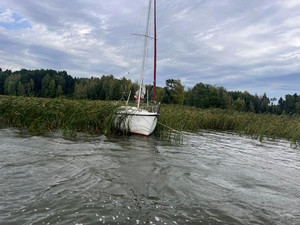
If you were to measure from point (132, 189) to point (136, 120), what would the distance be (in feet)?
25.1

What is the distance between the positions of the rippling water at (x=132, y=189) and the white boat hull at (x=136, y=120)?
4270 mm

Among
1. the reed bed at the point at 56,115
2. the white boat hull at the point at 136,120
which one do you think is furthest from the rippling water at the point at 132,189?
the white boat hull at the point at 136,120

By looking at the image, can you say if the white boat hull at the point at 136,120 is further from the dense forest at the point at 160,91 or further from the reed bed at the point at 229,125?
the dense forest at the point at 160,91

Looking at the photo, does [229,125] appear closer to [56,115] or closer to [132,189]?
[56,115]

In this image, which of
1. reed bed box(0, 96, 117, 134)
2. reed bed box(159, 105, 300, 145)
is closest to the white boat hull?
reed bed box(0, 96, 117, 134)

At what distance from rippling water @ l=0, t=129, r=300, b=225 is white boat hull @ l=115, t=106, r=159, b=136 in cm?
427

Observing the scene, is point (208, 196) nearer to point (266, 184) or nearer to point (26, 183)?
point (266, 184)

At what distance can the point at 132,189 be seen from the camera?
13.9ft

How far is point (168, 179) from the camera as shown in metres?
5.09

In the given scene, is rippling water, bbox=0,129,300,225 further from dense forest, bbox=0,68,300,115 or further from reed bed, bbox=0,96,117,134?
dense forest, bbox=0,68,300,115

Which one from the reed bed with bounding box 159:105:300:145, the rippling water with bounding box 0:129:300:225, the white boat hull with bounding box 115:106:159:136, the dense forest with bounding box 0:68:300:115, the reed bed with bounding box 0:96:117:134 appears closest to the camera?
the rippling water with bounding box 0:129:300:225

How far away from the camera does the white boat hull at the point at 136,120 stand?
11.6m

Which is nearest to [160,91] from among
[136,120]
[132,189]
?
[136,120]

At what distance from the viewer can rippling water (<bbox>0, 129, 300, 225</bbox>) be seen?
315 centimetres
